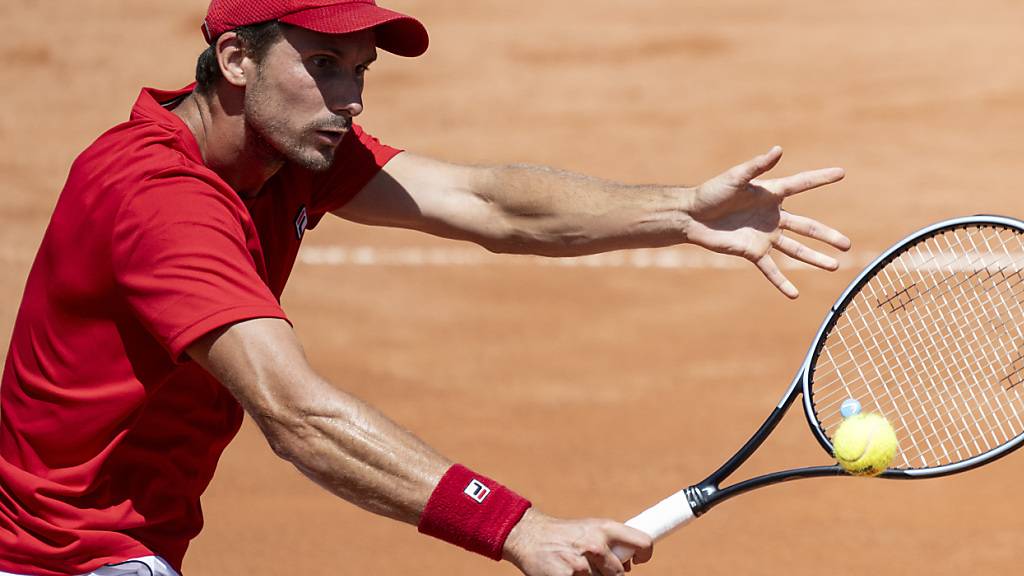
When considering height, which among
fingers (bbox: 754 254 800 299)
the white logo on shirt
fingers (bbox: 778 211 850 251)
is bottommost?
fingers (bbox: 754 254 800 299)

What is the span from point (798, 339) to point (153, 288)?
5.62 meters

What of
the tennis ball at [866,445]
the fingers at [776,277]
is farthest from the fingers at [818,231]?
the tennis ball at [866,445]

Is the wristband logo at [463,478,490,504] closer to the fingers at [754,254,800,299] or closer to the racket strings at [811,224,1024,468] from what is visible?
the fingers at [754,254,800,299]

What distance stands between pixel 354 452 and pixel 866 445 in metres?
1.60

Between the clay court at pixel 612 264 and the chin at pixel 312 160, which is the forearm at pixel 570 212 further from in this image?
the clay court at pixel 612 264

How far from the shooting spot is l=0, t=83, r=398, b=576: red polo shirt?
3.67 meters

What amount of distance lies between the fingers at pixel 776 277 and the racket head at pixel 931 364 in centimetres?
17

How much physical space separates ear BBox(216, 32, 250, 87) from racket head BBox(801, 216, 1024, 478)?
195cm

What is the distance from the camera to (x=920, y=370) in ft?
21.7

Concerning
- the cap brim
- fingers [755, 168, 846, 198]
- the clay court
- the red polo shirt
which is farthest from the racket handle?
the clay court

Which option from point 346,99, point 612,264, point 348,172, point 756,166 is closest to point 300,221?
point 348,172

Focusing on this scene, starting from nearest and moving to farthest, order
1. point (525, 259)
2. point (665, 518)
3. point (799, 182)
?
point (665, 518), point (799, 182), point (525, 259)

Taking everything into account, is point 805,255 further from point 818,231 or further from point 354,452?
point 354,452

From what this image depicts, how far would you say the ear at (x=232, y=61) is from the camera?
4.12 meters
